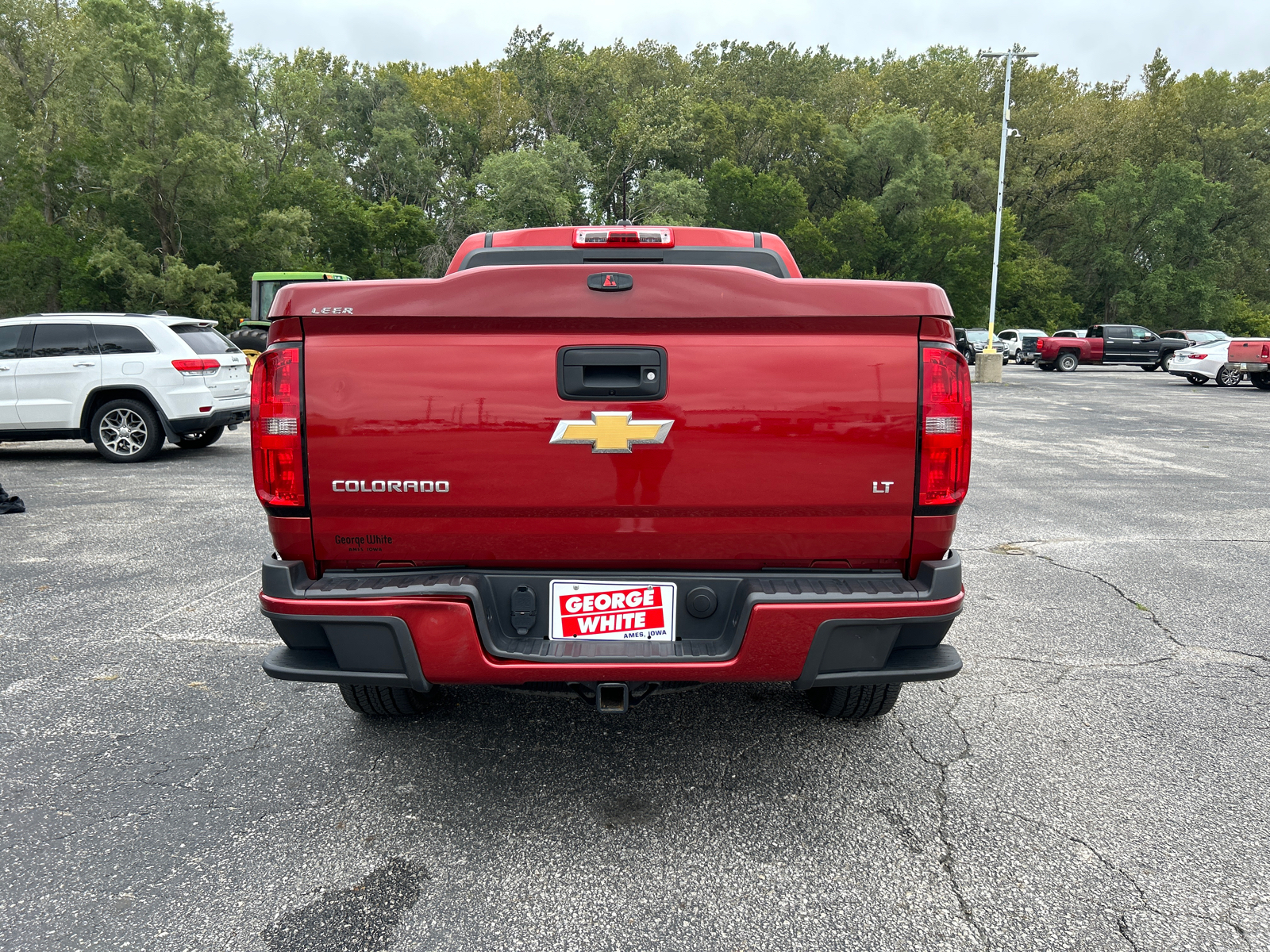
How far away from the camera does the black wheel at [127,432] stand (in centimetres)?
1046

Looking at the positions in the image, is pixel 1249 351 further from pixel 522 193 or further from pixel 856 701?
pixel 522 193

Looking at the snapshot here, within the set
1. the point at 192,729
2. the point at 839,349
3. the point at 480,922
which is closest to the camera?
the point at 480,922

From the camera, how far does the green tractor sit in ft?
71.4

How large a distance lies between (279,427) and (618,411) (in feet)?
3.30

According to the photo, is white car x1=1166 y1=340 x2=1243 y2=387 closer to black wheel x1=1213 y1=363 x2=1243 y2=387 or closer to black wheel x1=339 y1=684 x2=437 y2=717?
black wheel x1=1213 y1=363 x2=1243 y2=387

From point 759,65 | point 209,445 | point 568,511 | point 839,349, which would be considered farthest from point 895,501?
point 759,65

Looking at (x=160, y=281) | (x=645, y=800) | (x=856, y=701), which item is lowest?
(x=645, y=800)

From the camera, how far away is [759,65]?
73562mm

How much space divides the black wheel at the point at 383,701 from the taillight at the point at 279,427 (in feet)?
3.60

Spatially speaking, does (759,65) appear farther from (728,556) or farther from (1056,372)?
(728,556)

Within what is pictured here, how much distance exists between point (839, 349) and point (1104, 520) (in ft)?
20.5

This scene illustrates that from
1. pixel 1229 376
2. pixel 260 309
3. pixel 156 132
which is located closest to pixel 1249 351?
pixel 1229 376

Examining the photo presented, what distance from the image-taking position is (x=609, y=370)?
2531 millimetres

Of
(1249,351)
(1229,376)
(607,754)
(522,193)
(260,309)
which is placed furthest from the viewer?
(522,193)
